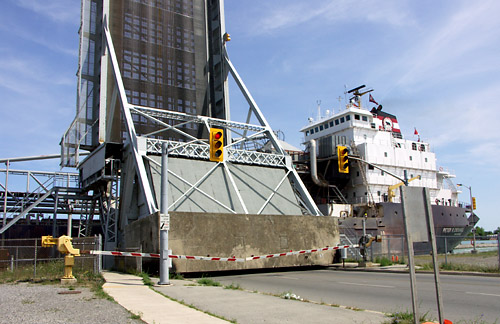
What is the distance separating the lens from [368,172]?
37219mm

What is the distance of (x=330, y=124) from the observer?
138ft

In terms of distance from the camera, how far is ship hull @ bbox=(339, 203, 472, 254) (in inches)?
1240

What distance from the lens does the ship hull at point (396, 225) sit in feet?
103

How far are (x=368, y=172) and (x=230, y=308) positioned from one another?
31519 millimetres

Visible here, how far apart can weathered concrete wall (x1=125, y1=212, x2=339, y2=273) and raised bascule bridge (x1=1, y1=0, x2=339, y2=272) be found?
1.7 inches

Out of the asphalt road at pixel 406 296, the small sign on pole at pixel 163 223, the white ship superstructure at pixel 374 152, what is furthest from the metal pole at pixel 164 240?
the white ship superstructure at pixel 374 152

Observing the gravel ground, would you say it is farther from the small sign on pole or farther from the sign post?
the sign post

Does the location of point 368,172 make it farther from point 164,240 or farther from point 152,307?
point 152,307

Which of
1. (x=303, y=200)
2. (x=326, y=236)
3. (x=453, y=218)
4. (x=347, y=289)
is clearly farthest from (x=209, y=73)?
(x=453, y=218)

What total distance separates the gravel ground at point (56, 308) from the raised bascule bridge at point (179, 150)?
6.17 meters

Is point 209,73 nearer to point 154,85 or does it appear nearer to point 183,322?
point 154,85

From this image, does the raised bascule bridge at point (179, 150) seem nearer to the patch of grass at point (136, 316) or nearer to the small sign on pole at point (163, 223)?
the small sign on pole at point (163, 223)

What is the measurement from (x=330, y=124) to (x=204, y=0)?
60.8 ft

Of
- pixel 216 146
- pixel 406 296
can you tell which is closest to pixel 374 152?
pixel 216 146
